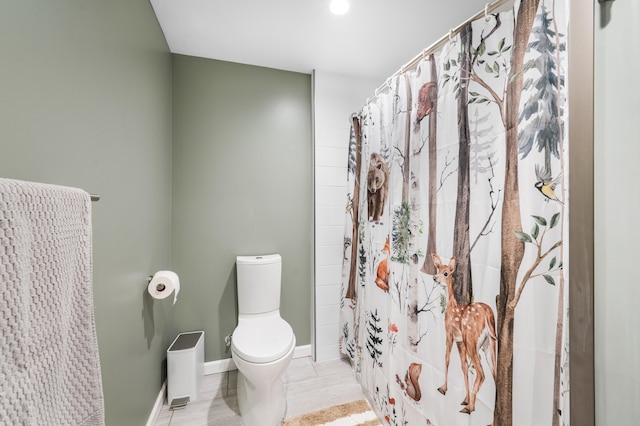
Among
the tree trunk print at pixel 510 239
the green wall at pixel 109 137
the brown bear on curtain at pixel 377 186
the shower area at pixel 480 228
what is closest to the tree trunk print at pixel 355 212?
the brown bear on curtain at pixel 377 186

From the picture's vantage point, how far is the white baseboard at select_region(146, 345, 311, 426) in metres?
1.46

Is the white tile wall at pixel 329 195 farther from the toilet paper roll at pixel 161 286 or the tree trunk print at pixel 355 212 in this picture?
the toilet paper roll at pixel 161 286

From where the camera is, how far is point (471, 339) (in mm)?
A: 975

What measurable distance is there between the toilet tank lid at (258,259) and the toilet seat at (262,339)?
413 mm

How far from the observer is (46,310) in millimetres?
498

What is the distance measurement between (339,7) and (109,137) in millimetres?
1410

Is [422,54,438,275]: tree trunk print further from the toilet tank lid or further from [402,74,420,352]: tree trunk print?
the toilet tank lid

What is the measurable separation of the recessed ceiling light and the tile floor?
247cm

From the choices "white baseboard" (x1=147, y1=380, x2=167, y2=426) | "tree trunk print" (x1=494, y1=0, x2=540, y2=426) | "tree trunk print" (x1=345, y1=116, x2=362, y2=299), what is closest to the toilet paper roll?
"white baseboard" (x1=147, y1=380, x2=167, y2=426)

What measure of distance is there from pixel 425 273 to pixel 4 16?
1579 mm

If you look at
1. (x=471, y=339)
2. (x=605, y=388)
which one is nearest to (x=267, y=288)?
(x=471, y=339)

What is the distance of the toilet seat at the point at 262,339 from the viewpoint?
53.7 inches

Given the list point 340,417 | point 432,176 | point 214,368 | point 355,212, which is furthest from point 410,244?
point 214,368

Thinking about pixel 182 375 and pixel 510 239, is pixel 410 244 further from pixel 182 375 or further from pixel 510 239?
pixel 182 375
